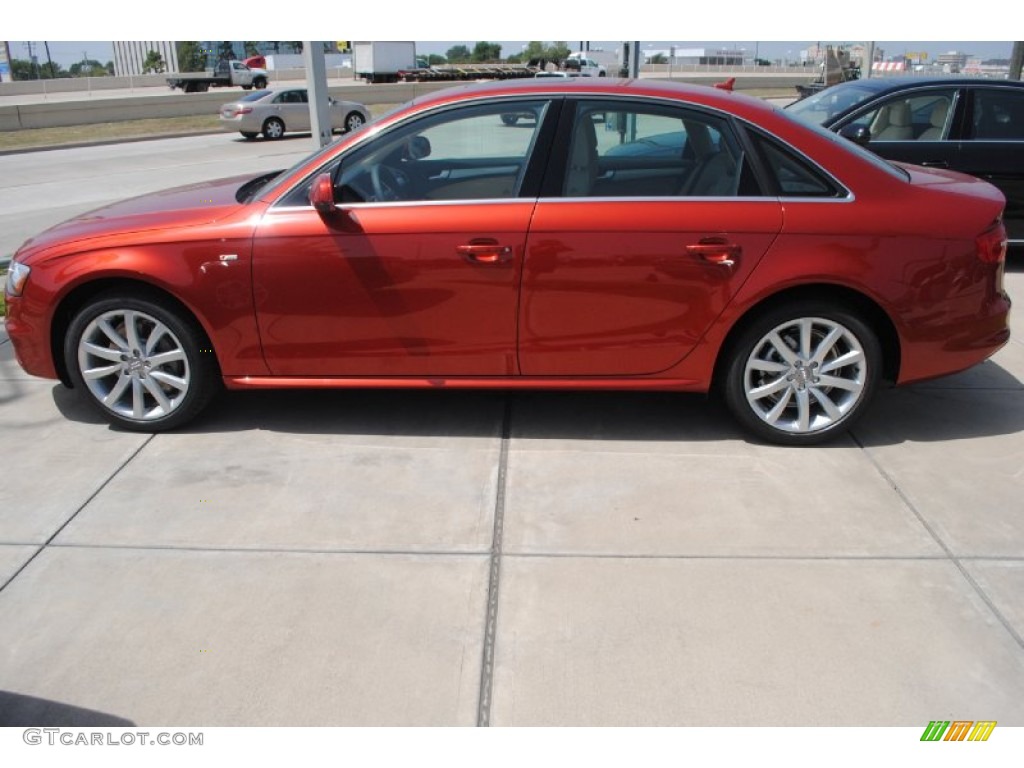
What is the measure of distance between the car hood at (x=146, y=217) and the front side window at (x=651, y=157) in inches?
66.6

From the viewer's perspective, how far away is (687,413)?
500cm

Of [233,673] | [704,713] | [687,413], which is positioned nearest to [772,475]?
[687,413]

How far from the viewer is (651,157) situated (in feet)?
14.7

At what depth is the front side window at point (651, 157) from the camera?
4328 millimetres

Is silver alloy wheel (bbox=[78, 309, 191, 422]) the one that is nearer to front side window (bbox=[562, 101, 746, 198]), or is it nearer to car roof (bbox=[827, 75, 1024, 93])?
front side window (bbox=[562, 101, 746, 198])

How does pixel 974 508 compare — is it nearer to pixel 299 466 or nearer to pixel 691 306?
pixel 691 306

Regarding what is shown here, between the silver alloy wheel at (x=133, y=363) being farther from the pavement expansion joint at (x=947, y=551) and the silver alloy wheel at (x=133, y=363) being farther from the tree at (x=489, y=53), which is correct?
the tree at (x=489, y=53)

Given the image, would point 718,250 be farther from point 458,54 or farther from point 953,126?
point 458,54

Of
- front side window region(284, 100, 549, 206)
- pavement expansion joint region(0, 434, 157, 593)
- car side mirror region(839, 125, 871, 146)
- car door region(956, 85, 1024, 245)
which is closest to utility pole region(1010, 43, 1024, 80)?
car door region(956, 85, 1024, 245)

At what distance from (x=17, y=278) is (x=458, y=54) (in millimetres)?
95388

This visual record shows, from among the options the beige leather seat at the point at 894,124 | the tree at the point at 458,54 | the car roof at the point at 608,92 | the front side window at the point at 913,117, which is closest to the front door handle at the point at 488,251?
the car roof at the point at 608,92

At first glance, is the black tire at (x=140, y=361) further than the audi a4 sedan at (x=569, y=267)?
Yes

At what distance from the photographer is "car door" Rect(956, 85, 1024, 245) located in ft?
24.6

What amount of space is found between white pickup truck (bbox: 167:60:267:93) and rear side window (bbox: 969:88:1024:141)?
4611 centimetres
